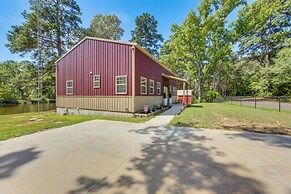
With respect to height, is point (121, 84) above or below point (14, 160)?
above

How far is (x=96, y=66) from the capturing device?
10227 millimetres

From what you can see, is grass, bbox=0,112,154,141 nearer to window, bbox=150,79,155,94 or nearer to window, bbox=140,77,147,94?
window, bbox=140,77,147,94

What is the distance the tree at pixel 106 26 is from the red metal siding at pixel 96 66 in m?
17.0

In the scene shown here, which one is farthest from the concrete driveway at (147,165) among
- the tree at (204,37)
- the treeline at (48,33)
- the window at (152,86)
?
the tree at (204,37)

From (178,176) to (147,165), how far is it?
668 millimetres

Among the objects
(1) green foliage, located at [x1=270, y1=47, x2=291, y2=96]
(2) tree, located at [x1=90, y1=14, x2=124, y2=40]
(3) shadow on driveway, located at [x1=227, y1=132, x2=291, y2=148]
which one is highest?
(2) tree, located at [x1=90, y1=14, x2=124, y2=40]

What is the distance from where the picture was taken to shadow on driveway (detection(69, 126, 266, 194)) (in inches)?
85.4

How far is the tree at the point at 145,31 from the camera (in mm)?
31094

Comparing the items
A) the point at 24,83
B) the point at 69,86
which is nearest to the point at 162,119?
the point at 69,86

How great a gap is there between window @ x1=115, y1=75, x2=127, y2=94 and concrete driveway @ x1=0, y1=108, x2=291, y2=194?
4.89 m

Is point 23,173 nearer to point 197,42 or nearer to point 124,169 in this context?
point 124,169

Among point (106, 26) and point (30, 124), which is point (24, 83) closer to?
point (106, 26)

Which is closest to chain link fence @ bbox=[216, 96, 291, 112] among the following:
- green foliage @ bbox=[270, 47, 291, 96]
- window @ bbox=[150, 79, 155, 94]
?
green foliage @ bbox=[270, 47, 291, 96]

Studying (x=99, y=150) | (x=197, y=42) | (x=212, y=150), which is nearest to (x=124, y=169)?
(x=99, y=150)
